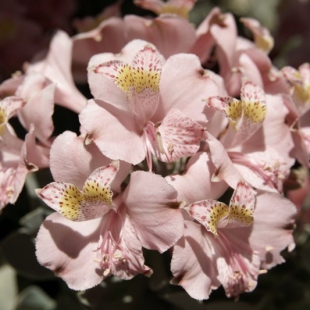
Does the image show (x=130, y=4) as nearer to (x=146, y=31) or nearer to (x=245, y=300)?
(x=146, y=31)

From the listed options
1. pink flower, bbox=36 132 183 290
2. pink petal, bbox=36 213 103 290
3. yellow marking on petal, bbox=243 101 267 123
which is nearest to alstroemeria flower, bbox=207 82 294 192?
yellow marking on petal, bbox=243 101 267 123

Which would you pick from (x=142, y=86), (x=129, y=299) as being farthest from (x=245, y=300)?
(x=142, y=86)

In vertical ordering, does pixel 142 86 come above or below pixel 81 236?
above

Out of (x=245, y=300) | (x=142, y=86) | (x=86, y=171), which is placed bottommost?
(x=245, y=300)

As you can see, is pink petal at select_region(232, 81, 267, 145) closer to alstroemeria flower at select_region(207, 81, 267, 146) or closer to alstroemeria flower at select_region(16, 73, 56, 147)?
alstroemeria flower at select_region(207, 81, 267, 146)

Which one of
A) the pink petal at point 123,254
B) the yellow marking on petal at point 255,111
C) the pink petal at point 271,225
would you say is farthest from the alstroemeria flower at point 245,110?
the pink petal at point 123,254

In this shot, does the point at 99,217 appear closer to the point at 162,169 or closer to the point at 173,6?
the point at 162,169

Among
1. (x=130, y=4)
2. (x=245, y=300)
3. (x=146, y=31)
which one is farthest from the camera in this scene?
(x=130, y=4)
